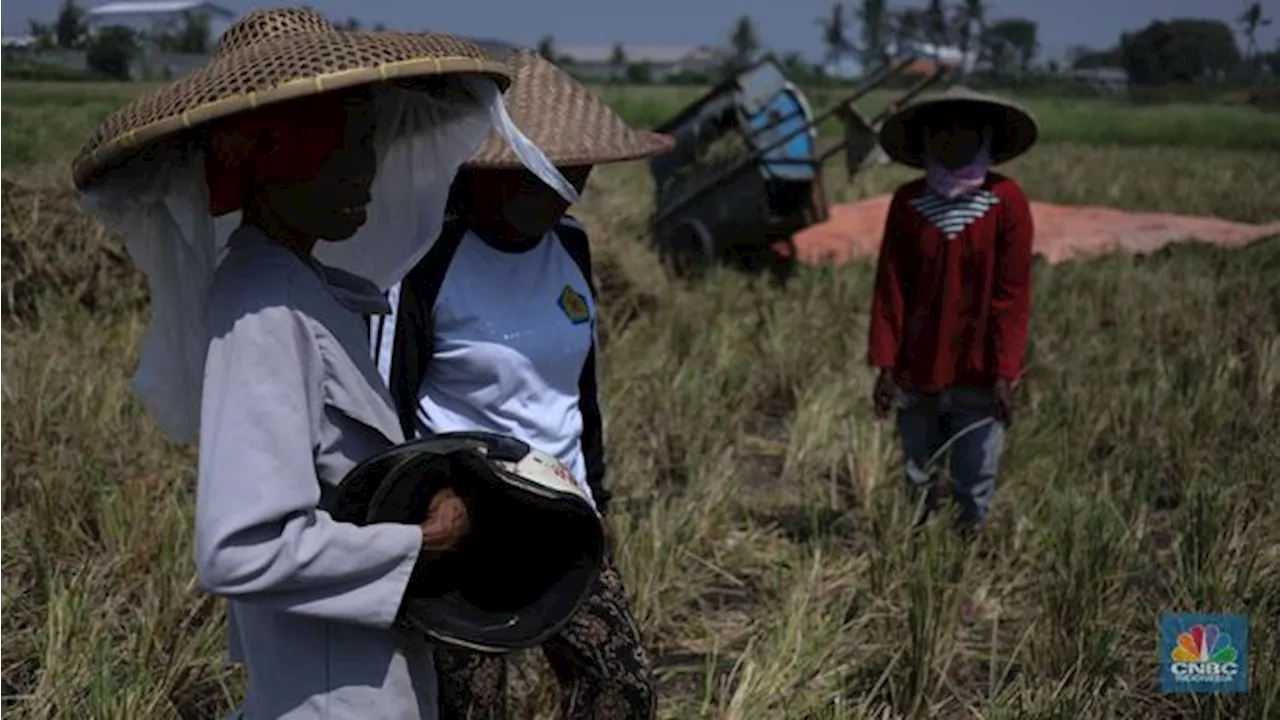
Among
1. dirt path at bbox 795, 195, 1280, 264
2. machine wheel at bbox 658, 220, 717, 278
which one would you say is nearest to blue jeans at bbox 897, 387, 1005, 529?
machine wheel at bbox 658, 220, 717, 278

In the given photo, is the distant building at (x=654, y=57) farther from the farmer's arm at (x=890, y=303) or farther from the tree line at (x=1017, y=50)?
the farmer's arm at (x=890, y=303)

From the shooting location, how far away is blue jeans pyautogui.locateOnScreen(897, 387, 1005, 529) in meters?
4.33

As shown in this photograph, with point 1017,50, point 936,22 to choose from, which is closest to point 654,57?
point 1017,50

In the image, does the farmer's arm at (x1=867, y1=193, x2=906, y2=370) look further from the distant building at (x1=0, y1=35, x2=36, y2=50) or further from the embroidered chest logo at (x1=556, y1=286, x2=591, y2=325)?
the distant building at (x1=0, y1=35, x2=36, y2=50)

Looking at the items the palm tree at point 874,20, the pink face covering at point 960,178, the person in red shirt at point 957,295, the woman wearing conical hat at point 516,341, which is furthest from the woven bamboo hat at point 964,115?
the palm tree at point 874,20

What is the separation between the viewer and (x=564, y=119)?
2682 millimetres

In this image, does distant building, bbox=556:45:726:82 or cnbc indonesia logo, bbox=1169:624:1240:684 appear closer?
cnbc indonesia logo, bbox=1169:624:1240:684

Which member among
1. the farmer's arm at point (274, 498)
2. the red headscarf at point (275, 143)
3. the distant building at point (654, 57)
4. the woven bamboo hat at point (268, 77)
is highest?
the woven bamboo hat at point (268, 77)

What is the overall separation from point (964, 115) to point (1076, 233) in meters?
7.38

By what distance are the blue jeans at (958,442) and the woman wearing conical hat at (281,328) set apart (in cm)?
269

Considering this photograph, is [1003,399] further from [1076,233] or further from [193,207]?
[1076,233]

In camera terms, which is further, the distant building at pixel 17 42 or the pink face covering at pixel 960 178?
the pink face covering at pixel 960 178

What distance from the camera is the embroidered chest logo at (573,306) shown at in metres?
2.64

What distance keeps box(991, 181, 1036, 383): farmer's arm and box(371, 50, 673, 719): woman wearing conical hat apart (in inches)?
72.1
